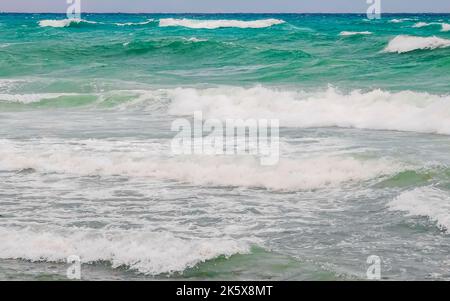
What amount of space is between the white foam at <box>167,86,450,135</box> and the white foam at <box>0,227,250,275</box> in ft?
29.1

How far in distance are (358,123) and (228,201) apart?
7.54 metres

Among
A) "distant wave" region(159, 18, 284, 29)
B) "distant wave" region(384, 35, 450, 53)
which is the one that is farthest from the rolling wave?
"distant wave" region(159, 18, 284, 29)

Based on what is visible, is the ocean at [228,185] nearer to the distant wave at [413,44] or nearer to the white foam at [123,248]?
the white foam at [123,248]

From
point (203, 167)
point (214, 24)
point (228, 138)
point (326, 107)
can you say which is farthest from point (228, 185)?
point (214, 24)

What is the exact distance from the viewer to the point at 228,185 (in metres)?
10.9

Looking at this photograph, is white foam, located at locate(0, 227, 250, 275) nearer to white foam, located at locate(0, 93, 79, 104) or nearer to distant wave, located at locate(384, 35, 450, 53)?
white foam, located at locate(0, 93, 79, 104)

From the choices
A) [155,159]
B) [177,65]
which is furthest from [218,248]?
[177,65]

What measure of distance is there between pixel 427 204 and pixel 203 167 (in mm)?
3792

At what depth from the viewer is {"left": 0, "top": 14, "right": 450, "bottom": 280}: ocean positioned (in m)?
7.28

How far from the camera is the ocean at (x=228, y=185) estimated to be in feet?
23.9

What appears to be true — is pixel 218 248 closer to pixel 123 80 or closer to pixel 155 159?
pixel 155 159

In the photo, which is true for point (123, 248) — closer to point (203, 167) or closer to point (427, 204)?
point (427, 204)
